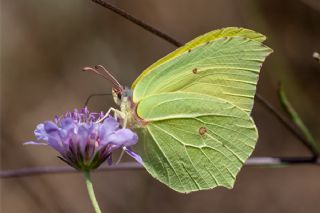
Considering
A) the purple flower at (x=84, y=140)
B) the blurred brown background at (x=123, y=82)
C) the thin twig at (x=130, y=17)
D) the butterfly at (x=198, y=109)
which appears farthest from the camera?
the blurred brown background at (x=123, y=82)

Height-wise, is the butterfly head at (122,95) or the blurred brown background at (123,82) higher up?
the butterfly head at (122,95)

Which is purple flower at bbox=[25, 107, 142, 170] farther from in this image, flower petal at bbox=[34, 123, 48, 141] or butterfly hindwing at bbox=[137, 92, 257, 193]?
butterfly hindwing at bbox=[137, 92, 257, 193]

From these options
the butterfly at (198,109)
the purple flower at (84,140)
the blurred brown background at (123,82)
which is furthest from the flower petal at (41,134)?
the blurred brown background at (123,82)

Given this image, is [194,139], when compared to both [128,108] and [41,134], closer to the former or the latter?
[128,108]

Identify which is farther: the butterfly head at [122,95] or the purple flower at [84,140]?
the butterfly head at [122,95]

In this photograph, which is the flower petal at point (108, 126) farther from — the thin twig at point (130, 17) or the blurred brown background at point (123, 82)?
the blurred brown background at point (123, 82)

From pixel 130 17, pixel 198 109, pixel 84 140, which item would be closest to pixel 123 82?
pixel 198 109

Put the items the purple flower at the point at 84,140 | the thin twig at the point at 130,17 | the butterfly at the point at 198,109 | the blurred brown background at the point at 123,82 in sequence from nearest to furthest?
the thin twig at the point at 130,17 → the purple flower at the point at 84,140 → the butterfly at the point at 198,109 → the blurred brown background at the point at 123,82

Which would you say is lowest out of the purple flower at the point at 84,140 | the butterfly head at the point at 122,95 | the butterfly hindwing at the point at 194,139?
the butterfly hindwing at the point at 194,139
